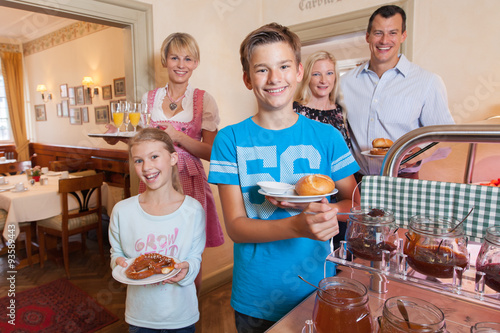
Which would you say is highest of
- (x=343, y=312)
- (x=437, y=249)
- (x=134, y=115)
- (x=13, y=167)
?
(x=134, y=115)

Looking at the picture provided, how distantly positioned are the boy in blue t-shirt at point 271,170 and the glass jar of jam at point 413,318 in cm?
41

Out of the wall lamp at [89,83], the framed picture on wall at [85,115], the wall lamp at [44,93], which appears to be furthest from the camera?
the wall lamp at [44,93]

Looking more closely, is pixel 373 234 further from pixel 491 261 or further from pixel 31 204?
pixel 31 204

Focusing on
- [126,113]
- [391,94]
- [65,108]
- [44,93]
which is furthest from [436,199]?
[44,93]

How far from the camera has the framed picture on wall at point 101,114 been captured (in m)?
5.04

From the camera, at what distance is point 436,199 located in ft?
2.86

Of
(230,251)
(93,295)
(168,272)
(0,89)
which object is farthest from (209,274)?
(0,89)

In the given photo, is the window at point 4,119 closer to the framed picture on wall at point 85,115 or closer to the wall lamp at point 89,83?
the framed picture on wall at point 85,115

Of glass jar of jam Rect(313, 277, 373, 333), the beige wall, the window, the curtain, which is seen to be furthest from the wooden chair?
the window

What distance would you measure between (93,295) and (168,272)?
217 centimetres

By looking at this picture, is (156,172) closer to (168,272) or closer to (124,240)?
(124,240)

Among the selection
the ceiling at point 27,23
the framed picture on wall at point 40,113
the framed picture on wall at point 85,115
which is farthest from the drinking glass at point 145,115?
the framed picture on wall at point 40,113

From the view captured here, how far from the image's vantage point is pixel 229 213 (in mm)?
1064

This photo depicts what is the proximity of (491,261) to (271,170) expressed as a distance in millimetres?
619
